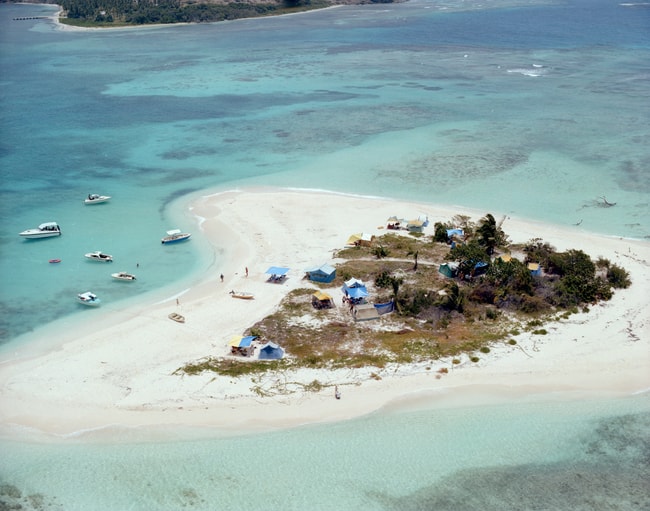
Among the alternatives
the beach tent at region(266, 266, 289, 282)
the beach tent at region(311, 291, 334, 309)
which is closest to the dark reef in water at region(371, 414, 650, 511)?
the beach tent at region(311, 291, 334, 309)

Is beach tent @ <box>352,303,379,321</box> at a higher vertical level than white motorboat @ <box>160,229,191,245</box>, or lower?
lower

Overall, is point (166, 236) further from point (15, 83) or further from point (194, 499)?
point (15, 83)

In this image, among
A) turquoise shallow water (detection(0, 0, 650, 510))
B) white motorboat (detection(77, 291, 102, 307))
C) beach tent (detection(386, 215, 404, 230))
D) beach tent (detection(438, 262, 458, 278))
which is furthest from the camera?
beach tent (detection(386, 215, 404, 230))

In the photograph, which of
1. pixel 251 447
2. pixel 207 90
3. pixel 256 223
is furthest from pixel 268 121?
pixel 251 447

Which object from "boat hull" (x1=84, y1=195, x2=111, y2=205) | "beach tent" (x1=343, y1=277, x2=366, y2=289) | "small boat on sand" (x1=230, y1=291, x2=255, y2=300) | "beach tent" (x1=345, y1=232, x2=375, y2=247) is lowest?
"small boat on sand" (x1=230, y1=291, x2=255, y2=300)

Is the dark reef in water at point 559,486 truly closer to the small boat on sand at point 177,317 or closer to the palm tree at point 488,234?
the small boat on sand at point 177,317

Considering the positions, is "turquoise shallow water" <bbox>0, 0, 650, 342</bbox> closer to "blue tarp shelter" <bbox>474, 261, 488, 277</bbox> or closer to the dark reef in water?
"blue tarp shelter" <bbox>474, 261, 488, 277</bbox>

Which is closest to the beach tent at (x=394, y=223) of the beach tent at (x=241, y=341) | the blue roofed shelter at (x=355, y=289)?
the blue roofed shelter at (x=355, y=289)

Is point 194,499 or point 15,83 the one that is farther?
point 15,83
